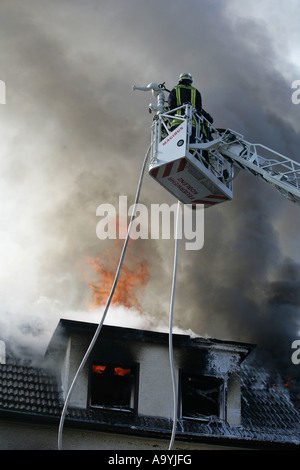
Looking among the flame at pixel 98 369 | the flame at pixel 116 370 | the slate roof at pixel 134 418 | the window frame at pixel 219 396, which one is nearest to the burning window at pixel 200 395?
the window frame at pixel 219 396

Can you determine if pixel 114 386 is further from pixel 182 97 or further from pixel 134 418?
pixel 182 97

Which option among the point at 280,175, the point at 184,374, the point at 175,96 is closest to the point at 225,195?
the point at 280,175

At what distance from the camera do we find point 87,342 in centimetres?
1436

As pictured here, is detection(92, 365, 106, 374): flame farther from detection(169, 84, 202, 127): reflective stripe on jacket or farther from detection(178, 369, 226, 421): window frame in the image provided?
detection(169, 84, 202, 127): reflective stripe on jacket

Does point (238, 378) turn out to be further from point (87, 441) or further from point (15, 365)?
point (15, 365)

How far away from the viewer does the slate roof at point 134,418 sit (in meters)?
12.9

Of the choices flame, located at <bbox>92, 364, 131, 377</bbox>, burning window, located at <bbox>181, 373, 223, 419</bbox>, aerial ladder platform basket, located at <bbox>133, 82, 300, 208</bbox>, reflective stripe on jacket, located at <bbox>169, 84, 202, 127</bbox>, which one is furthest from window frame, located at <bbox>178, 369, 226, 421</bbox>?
reflective stripe on jacket, located at <bbox>169, 84, 202, 127</bbox>

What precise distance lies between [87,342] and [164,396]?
6.41ft

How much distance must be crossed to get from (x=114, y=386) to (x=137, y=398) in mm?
579

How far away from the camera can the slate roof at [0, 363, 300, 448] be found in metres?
12.9

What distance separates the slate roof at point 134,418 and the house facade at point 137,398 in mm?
19

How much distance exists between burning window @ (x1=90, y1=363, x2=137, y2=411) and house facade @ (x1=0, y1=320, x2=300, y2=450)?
2 centimetres

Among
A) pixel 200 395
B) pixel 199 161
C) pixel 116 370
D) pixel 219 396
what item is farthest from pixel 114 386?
pixel 199 161

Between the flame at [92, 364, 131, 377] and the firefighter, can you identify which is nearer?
the firefighter
